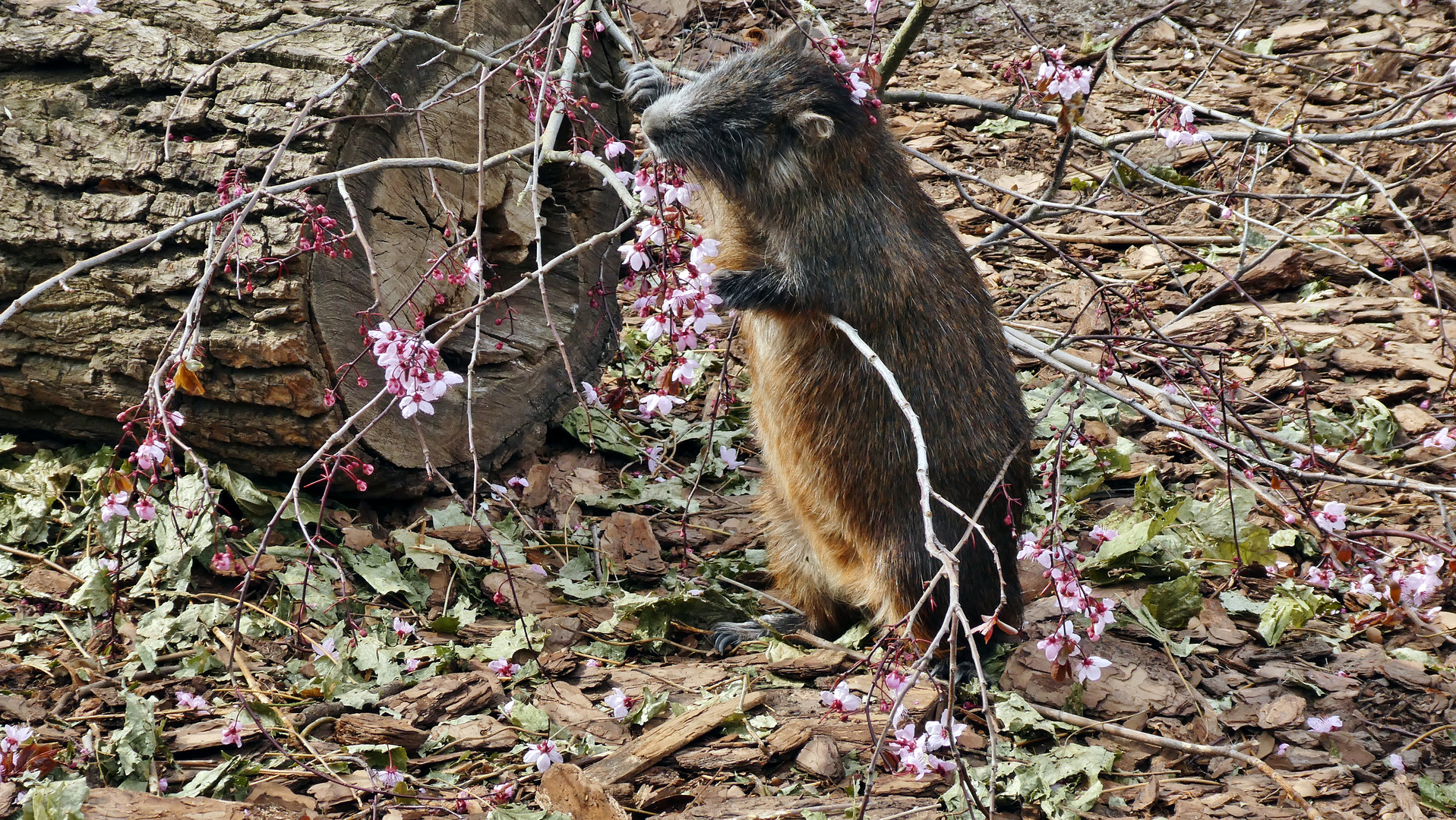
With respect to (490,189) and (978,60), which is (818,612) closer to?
(490,189)

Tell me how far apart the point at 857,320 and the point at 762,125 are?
0.74 meters

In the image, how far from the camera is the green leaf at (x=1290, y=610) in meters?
3.87

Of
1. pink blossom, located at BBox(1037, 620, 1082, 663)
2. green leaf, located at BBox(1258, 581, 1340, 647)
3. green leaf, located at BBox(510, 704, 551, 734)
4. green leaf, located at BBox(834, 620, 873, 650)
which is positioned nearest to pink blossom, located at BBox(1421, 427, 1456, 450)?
green leaf, located at BBox(1258, 581, 1340, 647)

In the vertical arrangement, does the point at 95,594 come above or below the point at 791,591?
above

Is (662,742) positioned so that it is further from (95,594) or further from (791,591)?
(95,594)

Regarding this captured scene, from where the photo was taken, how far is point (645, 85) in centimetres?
401

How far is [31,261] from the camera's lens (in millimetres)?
3770

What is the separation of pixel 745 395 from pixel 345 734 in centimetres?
291

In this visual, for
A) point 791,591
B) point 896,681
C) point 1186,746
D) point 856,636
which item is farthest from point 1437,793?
point 791,591

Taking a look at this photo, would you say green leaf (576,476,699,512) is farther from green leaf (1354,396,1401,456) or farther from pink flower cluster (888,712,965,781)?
green leaf (1354,396,1401,456)

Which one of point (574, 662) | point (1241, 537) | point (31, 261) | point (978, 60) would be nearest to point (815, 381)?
point (574, 662)

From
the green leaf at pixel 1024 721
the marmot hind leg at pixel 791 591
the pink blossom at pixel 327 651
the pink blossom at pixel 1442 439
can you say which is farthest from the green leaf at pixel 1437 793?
the pink blossom at pixel 327 651

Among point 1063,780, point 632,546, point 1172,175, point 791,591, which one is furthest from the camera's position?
point 1172,175

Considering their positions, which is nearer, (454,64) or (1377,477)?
(1377,477)
